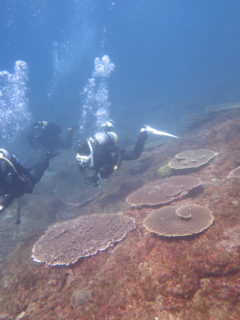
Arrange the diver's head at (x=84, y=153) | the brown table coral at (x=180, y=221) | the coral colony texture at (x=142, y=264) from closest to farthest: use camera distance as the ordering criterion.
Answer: the coral colony texture at (x=142, y=264), the brown table coral at (x=180, y=221), the diver's head at (x=84, y=153)

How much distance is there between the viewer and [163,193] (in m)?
5.11

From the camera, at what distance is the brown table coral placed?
3004mm

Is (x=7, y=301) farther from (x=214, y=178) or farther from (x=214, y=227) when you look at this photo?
(x=214, y=178)

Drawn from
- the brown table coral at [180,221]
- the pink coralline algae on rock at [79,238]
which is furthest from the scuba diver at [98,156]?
the brown table coral at [180,221]

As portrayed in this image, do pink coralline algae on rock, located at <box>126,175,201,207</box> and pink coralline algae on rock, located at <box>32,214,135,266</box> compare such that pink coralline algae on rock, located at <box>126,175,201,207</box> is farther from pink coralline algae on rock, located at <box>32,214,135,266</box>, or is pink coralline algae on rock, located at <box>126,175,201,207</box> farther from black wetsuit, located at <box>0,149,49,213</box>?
black wetsuit, located at <box>0,149,49,213</box>

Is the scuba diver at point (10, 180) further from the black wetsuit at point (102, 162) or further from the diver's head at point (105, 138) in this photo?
the diver's head at point (105, 138)

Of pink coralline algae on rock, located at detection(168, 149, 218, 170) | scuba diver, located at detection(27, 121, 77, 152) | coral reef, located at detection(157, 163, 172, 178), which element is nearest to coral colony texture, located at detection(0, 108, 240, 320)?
pink coralline algae on rock, located at detection(168, 149, 218, 170)

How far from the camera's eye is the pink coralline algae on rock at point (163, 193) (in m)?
4.88

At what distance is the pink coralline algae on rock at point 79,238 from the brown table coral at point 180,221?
0.71 meters

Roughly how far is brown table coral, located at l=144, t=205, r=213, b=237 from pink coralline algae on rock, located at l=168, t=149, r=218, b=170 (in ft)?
11.3

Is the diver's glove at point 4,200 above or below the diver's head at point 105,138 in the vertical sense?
below

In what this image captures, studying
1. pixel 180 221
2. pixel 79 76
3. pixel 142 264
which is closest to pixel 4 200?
pixel 142 264

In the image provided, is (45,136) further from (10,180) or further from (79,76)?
(79,76)

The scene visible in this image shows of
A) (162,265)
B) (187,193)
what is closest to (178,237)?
(162,265)
